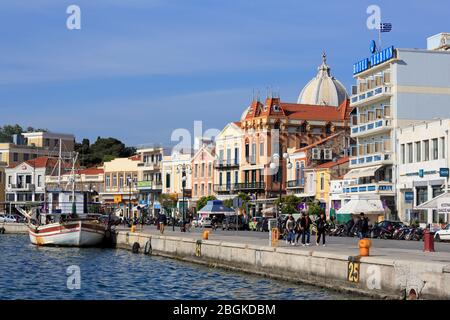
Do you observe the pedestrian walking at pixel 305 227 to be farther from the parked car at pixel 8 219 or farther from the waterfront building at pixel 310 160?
the parked car at pixel 8 219

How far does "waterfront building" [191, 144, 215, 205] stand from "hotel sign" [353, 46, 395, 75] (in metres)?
41.5

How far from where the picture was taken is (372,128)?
3209 inches

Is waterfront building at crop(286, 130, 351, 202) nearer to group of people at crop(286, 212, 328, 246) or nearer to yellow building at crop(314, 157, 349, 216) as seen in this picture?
yellow building at crop(314, 157, 349, 216)

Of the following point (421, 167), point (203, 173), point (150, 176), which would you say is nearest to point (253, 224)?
point (421, 167)

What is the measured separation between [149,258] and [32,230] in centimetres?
1875

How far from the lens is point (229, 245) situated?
1842 inches

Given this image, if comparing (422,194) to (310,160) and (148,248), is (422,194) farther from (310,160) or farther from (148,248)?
(310,160)

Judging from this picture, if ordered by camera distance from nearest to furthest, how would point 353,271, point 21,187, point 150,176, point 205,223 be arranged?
point 353,271 → point 205,223 → point 150,176 → point 21,187

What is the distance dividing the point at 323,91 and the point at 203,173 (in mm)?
20427

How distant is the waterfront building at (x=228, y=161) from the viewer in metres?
117

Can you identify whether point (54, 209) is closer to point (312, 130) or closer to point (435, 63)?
point (435, 63)

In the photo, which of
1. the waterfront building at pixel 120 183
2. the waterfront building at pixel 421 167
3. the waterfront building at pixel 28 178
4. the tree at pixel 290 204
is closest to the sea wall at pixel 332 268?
the waterfront building at pixel 421 167

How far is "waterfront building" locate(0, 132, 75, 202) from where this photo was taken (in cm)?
15612
